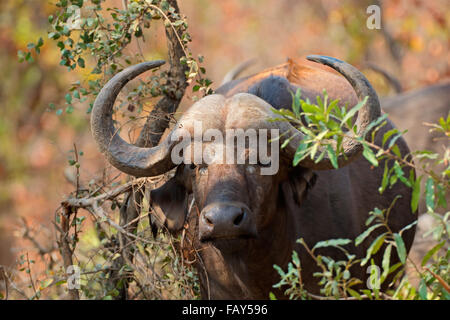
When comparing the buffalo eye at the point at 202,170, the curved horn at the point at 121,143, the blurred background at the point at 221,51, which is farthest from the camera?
the blurred background at the point at 221,51

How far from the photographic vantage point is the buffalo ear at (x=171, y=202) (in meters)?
4.39

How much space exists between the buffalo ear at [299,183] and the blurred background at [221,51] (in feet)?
22.1

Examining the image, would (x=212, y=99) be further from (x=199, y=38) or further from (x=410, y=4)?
(x=199, y=38)

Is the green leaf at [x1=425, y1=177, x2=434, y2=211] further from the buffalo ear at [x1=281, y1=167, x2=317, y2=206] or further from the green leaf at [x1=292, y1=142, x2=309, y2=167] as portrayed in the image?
the buffalo ear at [x1=281, y1=167, x2=317, y2=206]

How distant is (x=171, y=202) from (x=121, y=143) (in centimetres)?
44

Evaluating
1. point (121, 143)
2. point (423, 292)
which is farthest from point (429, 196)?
point (121, 143)

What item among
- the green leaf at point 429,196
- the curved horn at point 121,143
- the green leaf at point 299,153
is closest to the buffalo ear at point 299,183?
the curved horn at point 121,143

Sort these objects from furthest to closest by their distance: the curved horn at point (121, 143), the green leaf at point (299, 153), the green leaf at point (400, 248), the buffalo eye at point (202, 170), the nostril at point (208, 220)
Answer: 1. the curved horn at point (121, 143)
2. the buffalo eye at point (202, 170)
3. the nostril at point (208, 220)
4. the green leaf at point (299, 153)
5. the green leaf at point (400, 248)

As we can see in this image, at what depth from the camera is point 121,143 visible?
14.3ft

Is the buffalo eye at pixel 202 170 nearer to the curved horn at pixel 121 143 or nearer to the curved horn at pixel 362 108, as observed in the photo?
the curved horn at pixel 121 143
